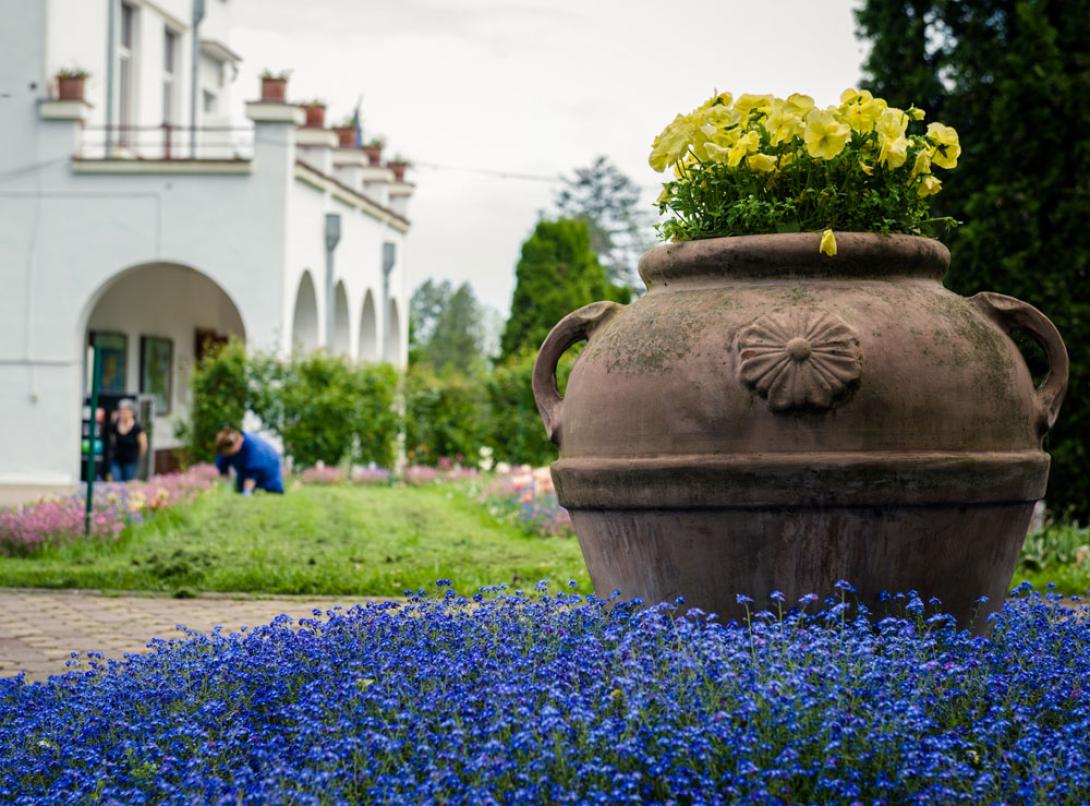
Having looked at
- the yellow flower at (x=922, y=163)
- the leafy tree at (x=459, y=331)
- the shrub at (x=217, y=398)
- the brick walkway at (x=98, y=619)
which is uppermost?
the leafy tree at (x=459, y=331)

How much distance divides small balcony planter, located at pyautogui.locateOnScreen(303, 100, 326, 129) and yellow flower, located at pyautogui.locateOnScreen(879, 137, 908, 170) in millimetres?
18460

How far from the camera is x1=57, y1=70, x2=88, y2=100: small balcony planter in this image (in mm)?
19641

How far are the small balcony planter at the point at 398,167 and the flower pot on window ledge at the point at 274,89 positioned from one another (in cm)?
882

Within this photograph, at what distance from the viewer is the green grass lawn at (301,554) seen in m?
8.62

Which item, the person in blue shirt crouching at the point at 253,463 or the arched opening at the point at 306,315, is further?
the arched opening at the point at 306,315

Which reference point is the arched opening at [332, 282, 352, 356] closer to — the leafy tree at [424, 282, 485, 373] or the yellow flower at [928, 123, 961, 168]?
the yellow flower at [928, 123, 961, 168]

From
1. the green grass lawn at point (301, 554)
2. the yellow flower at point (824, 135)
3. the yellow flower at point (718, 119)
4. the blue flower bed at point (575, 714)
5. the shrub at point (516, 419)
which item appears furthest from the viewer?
the shrub at point (516, 419)

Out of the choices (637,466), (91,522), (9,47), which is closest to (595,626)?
(637,466)

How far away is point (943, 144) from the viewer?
16.3 feet

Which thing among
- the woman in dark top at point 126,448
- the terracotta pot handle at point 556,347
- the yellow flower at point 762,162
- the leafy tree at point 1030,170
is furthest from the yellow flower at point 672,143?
the woman in dark top at point 126,448

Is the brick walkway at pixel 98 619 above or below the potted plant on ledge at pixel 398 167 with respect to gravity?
below

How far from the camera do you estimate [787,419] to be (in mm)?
4223

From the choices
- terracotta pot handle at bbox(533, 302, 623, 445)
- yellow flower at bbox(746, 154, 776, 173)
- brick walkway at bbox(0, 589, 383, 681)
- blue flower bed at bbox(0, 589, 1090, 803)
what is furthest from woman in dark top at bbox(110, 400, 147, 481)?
yellow flower at bbox(746, 154, 776, 173)

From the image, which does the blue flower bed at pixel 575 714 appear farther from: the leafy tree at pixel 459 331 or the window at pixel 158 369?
the leafy tree at pixel 459 331
